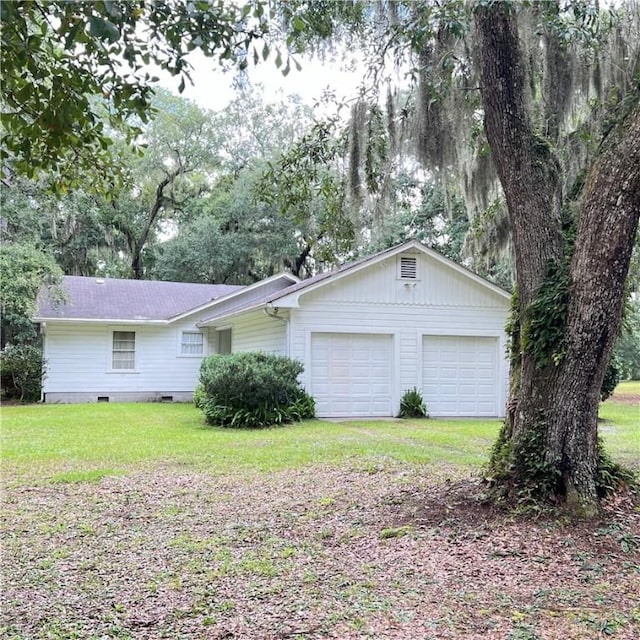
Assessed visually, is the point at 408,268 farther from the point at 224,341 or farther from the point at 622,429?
the point at 224,341

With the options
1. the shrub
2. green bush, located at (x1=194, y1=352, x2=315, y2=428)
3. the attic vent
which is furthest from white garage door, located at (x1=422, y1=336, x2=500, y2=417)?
green bush, located at (x1=194, y1=352, x2=315, y2=428)

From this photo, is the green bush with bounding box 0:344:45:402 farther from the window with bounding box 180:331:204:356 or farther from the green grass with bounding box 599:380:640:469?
the green grass with bounding box 599:380:640:469

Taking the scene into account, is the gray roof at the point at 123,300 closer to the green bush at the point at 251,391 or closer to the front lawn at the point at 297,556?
the green bush at the point at 251,391

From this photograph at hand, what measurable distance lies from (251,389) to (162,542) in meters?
6.92

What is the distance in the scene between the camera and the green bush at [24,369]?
16000 mm

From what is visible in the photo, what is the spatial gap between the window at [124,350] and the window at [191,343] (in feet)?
4.62

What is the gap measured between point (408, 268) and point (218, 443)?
661 cm

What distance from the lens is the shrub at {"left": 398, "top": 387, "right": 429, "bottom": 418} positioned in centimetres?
1313

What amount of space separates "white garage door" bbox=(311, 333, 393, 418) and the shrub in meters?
0.30

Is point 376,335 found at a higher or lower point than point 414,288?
lower

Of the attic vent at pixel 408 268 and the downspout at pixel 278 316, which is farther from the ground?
the attic vent at pixel 408 268

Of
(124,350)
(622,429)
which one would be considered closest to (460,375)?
(622,429)

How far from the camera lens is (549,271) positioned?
470 cm

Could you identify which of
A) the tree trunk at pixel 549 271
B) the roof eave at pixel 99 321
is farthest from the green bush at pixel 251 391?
the tree trunk at pixel 549 271
